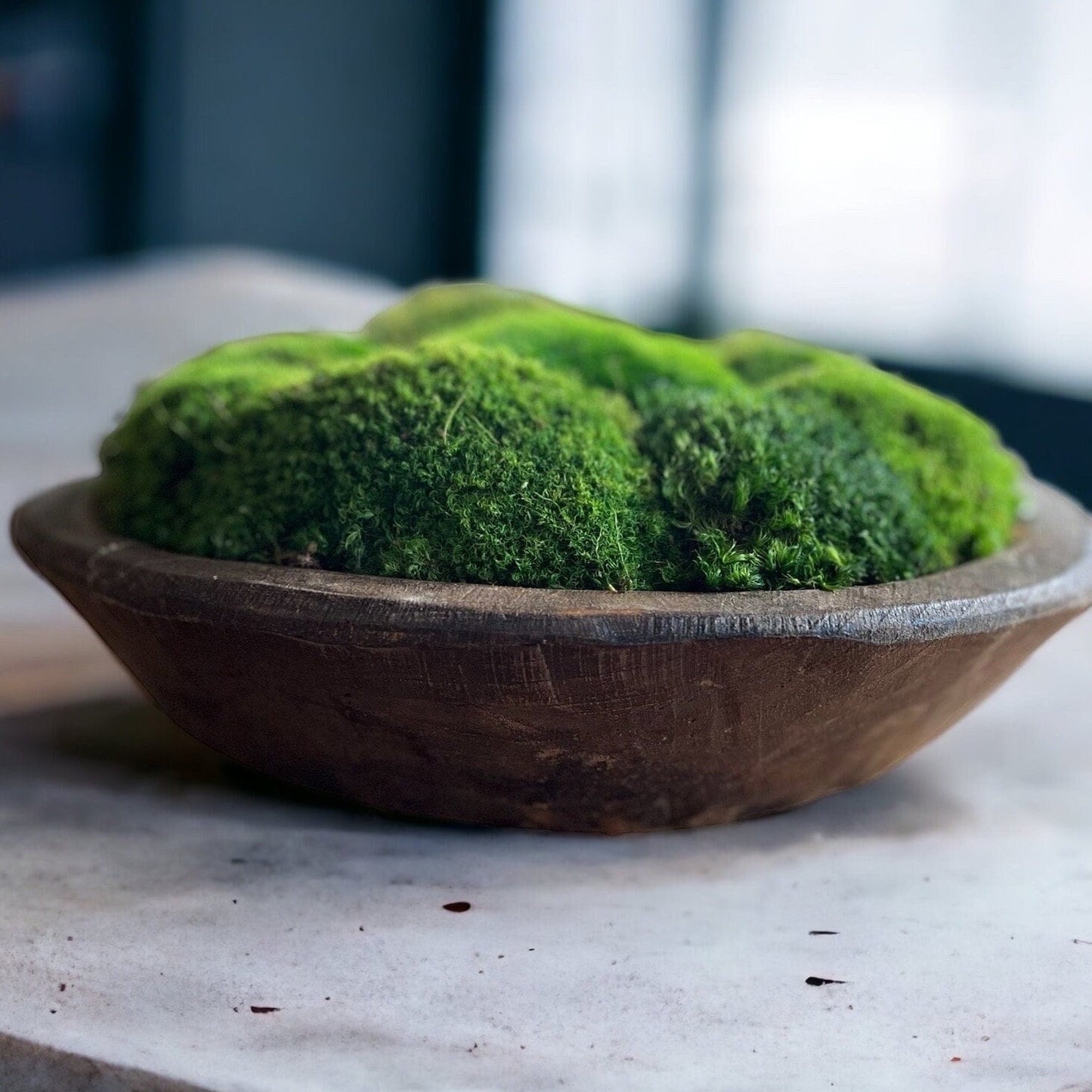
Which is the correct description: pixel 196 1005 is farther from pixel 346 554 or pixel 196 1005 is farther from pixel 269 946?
pixel 346 554

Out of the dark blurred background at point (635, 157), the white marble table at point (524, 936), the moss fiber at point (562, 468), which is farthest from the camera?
the dark blurred background at point (635, 157)

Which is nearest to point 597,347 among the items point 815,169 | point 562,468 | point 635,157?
point 562,468

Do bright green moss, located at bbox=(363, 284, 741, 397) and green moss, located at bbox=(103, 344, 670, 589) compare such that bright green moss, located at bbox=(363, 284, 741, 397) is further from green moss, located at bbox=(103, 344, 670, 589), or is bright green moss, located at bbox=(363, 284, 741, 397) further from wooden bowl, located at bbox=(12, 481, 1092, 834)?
wooden bowl, located at bbox=(12, 481, 1092, 834)

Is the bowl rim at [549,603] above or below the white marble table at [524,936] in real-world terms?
above

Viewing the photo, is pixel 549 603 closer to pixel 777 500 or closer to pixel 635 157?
pixel 777 500

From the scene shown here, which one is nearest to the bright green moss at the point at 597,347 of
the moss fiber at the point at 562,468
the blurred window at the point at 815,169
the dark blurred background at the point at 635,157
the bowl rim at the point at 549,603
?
the moss fiber at the point at 562,468

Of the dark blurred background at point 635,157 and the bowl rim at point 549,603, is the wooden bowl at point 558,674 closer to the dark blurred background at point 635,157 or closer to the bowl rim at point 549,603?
the bowl rim at point 549,603
